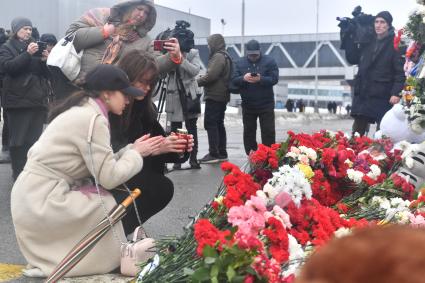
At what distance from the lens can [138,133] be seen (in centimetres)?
486

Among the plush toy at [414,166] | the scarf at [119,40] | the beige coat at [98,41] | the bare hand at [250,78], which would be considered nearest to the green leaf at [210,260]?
the plush toy at [414,166]

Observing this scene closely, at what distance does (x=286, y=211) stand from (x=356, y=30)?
15.9ft

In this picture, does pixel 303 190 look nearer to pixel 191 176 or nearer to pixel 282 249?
pixel 282 249

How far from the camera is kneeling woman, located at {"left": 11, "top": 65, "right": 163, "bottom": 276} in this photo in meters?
3.92

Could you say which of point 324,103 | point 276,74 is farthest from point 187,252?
point 324,103

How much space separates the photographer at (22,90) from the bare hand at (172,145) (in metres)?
3.30

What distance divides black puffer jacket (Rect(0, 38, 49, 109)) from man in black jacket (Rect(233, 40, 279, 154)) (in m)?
2.64

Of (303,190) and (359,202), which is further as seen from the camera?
(359,202)

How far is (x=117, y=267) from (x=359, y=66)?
462cm

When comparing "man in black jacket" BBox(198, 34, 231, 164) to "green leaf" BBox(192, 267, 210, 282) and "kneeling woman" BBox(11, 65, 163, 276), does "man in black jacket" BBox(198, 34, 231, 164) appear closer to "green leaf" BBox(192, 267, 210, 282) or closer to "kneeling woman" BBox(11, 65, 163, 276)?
"kneeling woman" BBox(11, 65, 163, 276)

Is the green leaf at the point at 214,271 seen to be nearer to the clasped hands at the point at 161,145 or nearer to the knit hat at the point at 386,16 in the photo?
the clasped hands at the point at 161,145

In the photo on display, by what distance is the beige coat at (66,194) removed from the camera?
392 centimetres

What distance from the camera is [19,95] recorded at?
760cm

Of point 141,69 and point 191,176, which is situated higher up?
point 141,69
